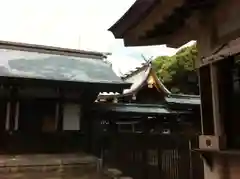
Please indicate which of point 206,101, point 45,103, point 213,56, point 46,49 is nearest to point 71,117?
point 45,103

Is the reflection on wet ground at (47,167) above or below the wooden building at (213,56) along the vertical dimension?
below

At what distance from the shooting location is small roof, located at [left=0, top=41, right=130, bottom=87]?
446 inches

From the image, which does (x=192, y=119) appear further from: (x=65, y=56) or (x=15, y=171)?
(x=15, y=171)

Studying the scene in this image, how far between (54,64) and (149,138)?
453 centimetres

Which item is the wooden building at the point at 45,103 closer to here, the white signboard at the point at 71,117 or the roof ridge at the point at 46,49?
the white signboard at the point at 71,117

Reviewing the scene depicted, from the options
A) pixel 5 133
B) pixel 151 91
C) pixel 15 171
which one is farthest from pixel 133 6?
pixel 151 91

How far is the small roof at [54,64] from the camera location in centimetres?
1133

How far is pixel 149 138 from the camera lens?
41.7 ft

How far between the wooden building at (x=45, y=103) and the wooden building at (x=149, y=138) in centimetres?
71

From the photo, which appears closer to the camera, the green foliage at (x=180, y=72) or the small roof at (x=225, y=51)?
the small roof at (x=225, y=51)

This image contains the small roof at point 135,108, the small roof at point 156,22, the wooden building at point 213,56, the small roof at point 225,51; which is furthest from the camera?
the small roof at point 135,108

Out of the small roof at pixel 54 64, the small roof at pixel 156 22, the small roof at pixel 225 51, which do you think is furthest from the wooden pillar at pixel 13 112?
the small roof at pixel 225 51

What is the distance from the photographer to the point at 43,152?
11.3m

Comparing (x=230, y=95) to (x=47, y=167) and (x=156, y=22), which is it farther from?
(x=47, y=167)
